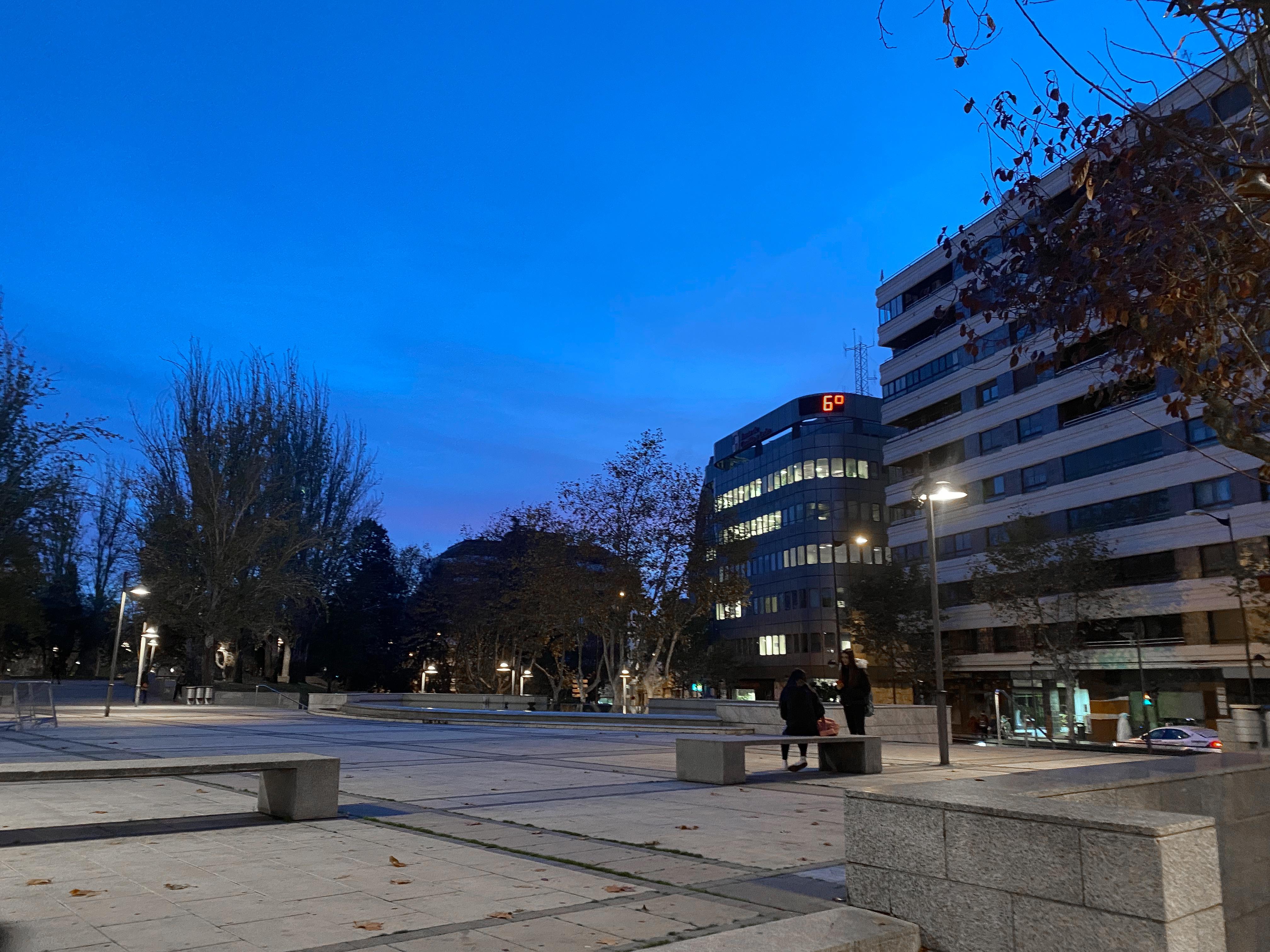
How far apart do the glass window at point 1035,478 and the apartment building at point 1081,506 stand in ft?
0.26

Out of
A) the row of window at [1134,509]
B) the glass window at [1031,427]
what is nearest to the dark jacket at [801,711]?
the row of window at [1134,509]

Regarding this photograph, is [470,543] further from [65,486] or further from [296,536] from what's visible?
[65,486]

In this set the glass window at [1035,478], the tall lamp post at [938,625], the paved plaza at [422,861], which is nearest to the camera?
the paved plaza at [422,861]

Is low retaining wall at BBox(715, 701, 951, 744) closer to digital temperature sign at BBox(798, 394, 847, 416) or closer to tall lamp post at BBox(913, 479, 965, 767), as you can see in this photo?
tall lamp post at BBox(913, 479, 965, 767)

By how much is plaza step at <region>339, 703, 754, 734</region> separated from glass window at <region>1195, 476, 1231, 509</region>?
26.1 metres

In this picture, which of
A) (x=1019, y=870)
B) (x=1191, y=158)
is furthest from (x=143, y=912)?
(x=1191, y=158)

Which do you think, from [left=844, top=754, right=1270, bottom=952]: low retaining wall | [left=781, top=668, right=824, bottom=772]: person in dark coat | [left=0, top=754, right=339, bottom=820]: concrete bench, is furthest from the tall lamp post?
[left=0, top=754, right=339, bottom=820]: concrete bench

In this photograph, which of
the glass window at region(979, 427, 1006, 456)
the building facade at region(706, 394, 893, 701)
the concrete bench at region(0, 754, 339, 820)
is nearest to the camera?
the concrete bench at region(0, 754, 339, 820)

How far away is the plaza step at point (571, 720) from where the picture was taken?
26109mm

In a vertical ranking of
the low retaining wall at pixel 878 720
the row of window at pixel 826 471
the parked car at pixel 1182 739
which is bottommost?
the parked car at pixel 1182 739

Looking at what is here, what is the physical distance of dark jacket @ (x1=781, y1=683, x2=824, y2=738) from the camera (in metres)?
13.8

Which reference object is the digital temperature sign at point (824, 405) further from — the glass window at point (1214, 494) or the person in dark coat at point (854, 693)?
the person in dark coat at point (854, 693)

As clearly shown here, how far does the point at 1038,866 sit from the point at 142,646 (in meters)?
37.9

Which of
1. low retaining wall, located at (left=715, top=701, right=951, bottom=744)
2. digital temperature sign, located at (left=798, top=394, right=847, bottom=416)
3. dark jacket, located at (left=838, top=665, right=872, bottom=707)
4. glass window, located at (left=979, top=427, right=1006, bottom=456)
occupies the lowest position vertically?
low retaining wall, located at (left=715, top=701, right=951, bottom=744)
